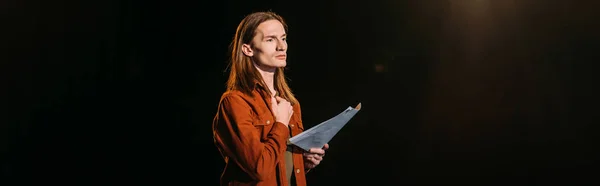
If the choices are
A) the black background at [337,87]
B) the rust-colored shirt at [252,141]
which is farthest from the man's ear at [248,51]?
the black background at [337,87]

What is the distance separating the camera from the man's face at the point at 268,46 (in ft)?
8.08

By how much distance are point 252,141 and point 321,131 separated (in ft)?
0.81

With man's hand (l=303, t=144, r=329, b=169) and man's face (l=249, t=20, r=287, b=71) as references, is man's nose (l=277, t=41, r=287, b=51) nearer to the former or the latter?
man's face (l=249, t=20, r=287, b=71)

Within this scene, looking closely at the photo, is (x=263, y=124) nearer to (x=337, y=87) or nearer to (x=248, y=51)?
(x=248, y=51)

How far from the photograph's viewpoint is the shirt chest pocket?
2361 mm

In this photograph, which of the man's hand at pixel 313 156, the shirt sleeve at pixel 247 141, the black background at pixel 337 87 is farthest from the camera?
the black background at pixel 337 87

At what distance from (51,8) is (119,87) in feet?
1.55

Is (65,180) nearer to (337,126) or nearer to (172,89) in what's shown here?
(172,89)

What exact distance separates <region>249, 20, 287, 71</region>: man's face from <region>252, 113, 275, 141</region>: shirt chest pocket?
0.21 meters

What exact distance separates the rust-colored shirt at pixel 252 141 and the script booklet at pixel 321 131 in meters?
0.05

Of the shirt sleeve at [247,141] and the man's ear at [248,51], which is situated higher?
the man's ear at [248,51]

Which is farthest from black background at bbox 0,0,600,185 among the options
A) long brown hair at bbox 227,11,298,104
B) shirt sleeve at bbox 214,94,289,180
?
shirt sleeve at bbox 214,94,289,180

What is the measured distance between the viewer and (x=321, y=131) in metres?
2.34

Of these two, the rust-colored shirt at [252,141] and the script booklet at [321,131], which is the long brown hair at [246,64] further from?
the script booklet at [321,131]
